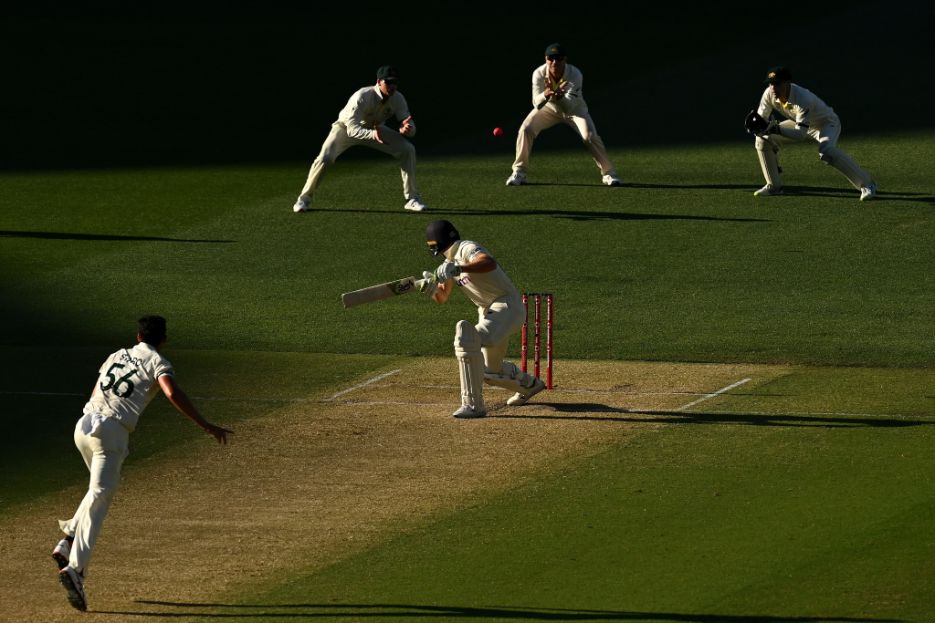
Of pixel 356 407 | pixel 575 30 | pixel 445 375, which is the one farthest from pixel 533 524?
pixel 575 30

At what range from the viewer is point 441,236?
17.6m

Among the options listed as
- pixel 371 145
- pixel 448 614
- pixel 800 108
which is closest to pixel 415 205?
pixel 371 145

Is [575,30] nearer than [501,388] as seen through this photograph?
No

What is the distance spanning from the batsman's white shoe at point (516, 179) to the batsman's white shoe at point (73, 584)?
18.4 metres

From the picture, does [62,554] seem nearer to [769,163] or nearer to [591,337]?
[591,337]

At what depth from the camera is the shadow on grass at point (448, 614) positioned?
38.2ft

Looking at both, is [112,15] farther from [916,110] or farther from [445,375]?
[445,375]

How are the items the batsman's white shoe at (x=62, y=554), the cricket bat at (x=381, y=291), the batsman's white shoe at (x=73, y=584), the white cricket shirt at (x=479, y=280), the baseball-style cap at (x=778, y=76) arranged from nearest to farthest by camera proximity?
the batsman's white shoe at (x=73, y=584) → the batsman's white shoe at (x=62, y=554) → the cricket bat at (x=381, y=291) → the white cricket shirt at (x=479, y=280) → the baseball-style cap at (x=778, y=76)

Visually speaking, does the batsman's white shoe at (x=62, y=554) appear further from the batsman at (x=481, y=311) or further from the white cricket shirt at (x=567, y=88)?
the white cricket shirt at (x=567, y=88)

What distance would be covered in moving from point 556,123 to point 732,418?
1202 centimetres

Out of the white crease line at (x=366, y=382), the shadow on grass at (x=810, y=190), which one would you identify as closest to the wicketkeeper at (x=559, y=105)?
the shadow on grass at (x=810, y=190)

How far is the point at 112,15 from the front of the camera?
149 feet

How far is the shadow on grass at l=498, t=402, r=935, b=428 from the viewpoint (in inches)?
680

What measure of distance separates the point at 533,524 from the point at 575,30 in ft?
95.6
